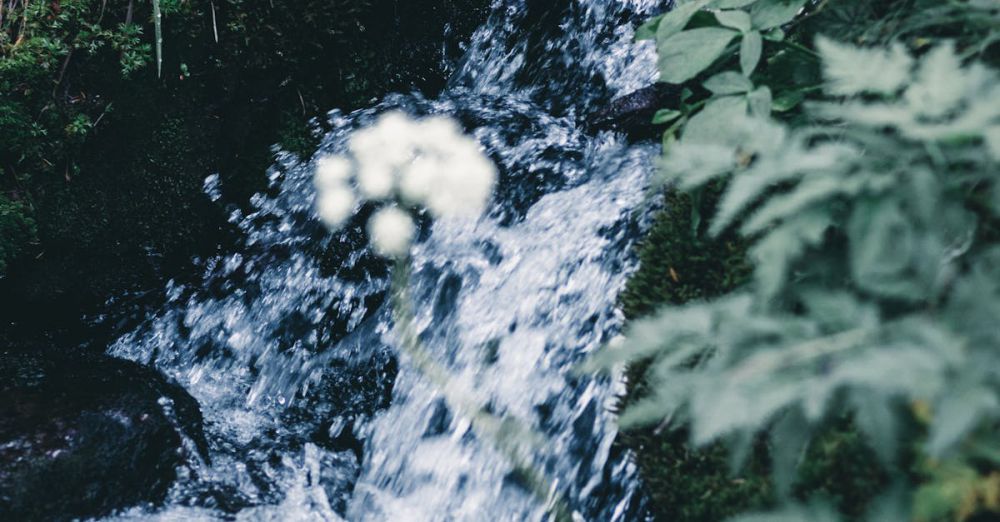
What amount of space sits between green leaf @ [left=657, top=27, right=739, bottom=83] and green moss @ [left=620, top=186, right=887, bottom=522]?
1.36ft

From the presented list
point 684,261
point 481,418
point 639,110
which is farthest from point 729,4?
point 481,418

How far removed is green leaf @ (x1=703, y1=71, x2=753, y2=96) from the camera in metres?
2.05

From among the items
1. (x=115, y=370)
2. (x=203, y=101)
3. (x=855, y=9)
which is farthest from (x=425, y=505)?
(x=203, y=101)

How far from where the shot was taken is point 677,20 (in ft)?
7.41

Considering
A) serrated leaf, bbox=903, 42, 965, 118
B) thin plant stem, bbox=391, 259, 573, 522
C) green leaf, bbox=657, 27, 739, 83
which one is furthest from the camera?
thin plant stem, bbox=391, 259, 573, 522

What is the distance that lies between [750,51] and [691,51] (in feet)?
0.58

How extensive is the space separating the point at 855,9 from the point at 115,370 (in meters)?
3.72

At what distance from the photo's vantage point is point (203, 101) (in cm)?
416

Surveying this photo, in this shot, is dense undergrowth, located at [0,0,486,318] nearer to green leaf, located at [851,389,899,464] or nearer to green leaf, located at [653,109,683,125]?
green leaf, located at [653,109,683,125]

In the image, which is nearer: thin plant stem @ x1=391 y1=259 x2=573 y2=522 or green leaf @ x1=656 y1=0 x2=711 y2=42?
green leaf @ x1=656 y1=0 x2=711 y2=42

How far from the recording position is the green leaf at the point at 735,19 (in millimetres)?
2131

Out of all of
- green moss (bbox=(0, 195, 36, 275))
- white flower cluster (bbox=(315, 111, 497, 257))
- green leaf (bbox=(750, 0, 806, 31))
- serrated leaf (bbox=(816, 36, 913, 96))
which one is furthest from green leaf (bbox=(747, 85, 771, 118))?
green moss (bbox=(0, 195, 36, 275))

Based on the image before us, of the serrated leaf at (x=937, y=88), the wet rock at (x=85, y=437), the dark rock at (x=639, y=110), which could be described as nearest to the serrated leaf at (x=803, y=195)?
the serrated leaf at (x=937, y=88)

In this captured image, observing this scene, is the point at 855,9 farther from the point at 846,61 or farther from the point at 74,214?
the point at 74,214
